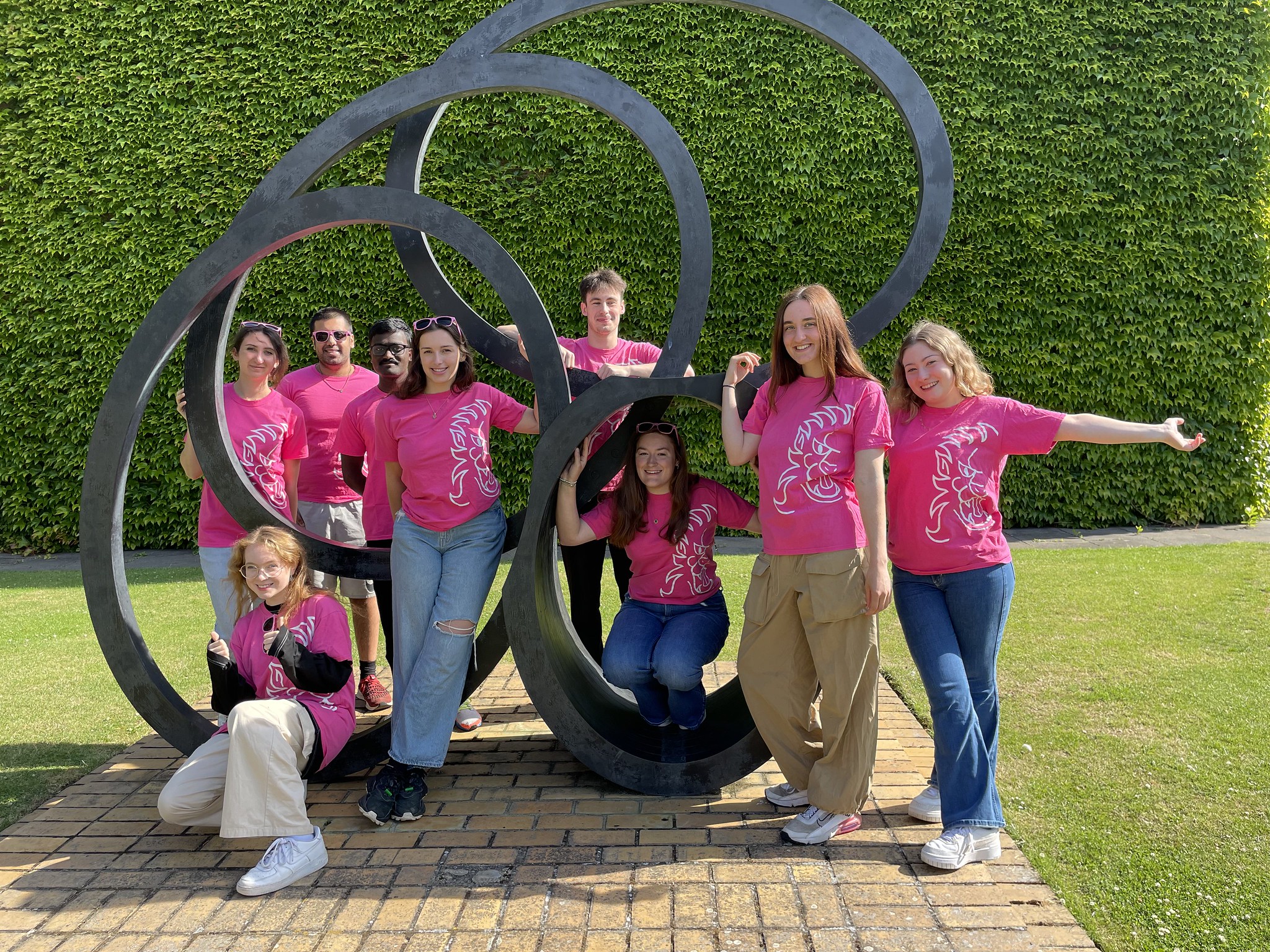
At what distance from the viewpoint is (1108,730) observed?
4.75 m

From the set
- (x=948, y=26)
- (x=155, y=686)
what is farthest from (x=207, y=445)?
(x=948, y=26)

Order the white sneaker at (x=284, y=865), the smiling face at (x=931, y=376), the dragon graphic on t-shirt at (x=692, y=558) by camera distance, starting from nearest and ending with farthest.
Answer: the white sneaker at (x=284, y=865) → the smiling face at (x=931, y=376) → the dragon graphic on t-shirt at (x=692, y=558)

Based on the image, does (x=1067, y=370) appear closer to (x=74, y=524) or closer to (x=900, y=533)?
(x=900, y=533)

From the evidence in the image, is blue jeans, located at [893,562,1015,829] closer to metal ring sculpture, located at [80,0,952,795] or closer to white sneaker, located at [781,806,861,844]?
white sneaker, located at [781,806,861,844]

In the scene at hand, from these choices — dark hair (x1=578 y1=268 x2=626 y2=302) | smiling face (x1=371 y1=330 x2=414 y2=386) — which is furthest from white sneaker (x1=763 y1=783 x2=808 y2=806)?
smiling face (x1=371 y1=330 x2=414 y2=386)

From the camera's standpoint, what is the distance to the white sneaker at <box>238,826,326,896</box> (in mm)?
3340

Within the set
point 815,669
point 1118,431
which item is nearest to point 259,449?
point 815,669

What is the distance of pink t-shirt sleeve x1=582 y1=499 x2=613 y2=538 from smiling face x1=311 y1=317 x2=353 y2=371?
1.86 m

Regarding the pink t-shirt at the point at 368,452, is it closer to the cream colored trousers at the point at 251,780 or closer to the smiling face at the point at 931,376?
the cream colored trousers at the point at 251,780

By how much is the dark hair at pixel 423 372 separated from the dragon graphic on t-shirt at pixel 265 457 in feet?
3.00

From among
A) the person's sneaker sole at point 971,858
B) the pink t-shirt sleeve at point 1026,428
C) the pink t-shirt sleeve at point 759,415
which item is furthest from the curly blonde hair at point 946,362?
the person's sneaker sole at point 971,858

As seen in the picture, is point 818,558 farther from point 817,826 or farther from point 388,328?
point 388,328

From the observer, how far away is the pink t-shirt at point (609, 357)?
4719 millimetres

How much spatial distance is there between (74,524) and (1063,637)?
32.7 feet
